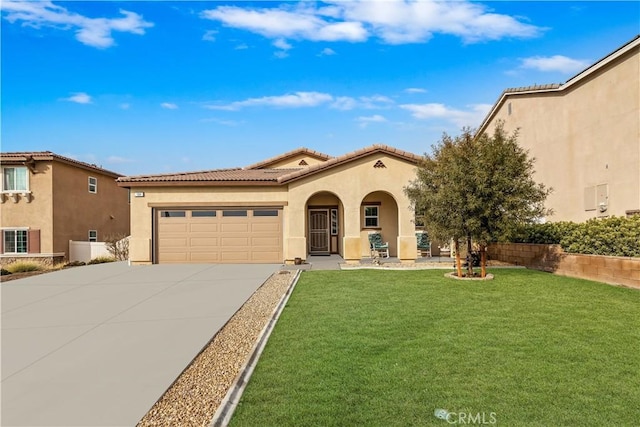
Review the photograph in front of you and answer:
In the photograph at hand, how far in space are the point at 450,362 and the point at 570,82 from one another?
1593 centimetres

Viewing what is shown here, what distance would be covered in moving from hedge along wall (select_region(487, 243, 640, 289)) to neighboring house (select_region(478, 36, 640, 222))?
8.84ft

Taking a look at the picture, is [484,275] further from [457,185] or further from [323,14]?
[323,14]

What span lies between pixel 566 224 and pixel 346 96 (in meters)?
17.7

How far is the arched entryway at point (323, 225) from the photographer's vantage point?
2052 centimetres

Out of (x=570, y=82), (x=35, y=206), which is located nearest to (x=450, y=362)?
(x=570, y=82)

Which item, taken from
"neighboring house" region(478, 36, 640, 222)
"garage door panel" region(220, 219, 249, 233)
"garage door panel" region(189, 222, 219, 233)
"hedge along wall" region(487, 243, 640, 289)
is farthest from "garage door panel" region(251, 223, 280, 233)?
"neighboring house" region(478, 36, 640, 222)

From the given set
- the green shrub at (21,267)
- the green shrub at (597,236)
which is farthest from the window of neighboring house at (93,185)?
the green shrub at (597,236)

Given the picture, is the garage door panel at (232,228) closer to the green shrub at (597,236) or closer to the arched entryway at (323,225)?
the arched entryway at (323,225)

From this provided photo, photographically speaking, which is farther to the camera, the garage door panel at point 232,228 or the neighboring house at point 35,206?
the neighboring house at point 35,206

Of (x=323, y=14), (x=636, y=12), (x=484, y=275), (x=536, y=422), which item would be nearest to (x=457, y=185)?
(x=484, y=275)

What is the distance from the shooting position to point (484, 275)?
12195 millimetres

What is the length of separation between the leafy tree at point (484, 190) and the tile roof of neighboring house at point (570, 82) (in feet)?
18.6

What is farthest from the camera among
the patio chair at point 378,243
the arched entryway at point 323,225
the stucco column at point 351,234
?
the arched entryway at point 323,225

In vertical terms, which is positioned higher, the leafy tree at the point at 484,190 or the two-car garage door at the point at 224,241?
the leafy tree at the point at 484,190
